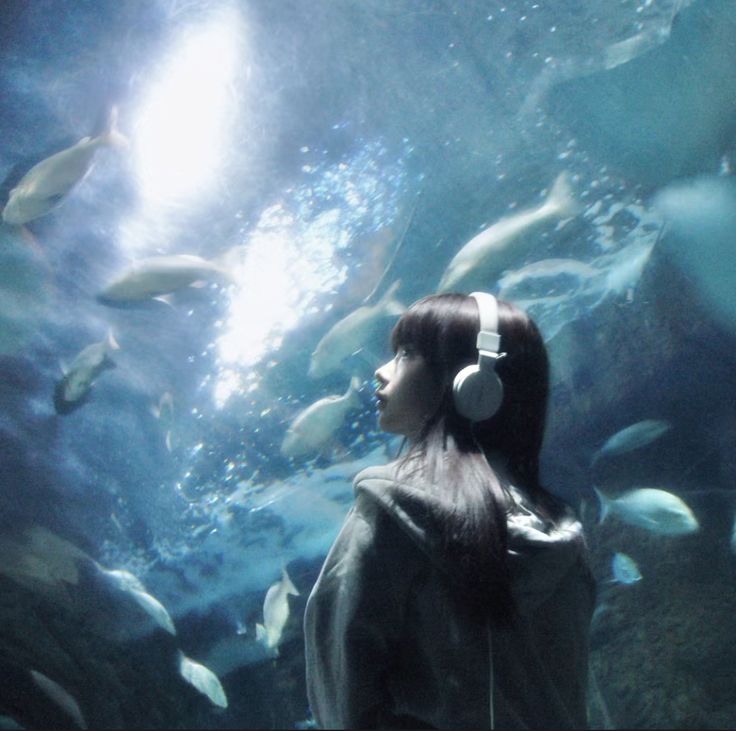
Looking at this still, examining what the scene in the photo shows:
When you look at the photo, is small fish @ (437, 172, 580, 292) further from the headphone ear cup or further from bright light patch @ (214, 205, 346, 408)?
the headphone ear cup

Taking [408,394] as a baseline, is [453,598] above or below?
below

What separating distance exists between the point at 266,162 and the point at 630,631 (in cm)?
549

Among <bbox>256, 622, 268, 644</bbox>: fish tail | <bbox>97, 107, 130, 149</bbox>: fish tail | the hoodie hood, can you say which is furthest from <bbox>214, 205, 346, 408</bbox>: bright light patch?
Answer: <bbox>256, 622, 268, 644</bbox>: fish tail

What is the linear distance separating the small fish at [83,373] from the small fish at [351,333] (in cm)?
159

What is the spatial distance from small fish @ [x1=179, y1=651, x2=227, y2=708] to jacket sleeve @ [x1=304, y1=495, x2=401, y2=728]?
593 cm

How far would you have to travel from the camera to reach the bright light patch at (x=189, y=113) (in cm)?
299

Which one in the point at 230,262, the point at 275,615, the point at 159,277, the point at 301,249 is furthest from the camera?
the point at 275,615

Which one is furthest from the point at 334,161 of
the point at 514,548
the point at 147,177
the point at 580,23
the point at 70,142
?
the point at 514,548

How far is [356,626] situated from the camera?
1.12 metres

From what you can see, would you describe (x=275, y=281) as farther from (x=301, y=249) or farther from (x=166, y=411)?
(x=166, y=411)

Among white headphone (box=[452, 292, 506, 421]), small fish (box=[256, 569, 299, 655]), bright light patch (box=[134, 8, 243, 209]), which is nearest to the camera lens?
white headphone (box=[452, 292, 506, 421])

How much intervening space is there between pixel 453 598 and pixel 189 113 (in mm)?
2893

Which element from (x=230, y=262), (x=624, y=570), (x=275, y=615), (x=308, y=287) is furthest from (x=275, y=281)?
(x=275, y=615)

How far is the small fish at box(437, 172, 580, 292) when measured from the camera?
459 centimetres
